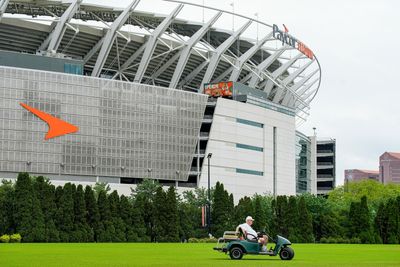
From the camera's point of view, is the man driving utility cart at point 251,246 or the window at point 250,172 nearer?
the man driving utility cart at point 251,246

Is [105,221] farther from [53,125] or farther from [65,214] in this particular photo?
[53,125]

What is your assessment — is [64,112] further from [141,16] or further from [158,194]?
[158,194]

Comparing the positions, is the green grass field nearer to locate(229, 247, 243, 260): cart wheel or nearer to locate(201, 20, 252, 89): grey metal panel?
locate(229, 247, 243, 260): cart wheel

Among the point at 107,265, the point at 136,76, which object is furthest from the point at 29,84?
the point at 107,265

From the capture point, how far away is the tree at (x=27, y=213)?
7806 centimetres

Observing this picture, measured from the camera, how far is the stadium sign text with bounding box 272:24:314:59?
478ft

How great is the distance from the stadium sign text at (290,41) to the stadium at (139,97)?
0.61 feet

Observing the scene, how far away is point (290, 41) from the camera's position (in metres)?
151

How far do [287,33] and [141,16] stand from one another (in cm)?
3029

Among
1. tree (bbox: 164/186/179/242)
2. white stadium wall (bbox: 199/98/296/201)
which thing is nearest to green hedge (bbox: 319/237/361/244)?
tree (bbox: 164/186/179/242)

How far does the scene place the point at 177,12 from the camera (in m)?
131

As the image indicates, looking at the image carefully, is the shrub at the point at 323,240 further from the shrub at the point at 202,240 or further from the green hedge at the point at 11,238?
the green hedge at the point at 11,238

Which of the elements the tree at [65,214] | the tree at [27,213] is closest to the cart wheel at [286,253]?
the tree at [27,213]

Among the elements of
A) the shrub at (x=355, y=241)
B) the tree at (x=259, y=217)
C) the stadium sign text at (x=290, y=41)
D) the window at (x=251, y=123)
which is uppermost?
the stadium sign text at (x=290, y=41)
